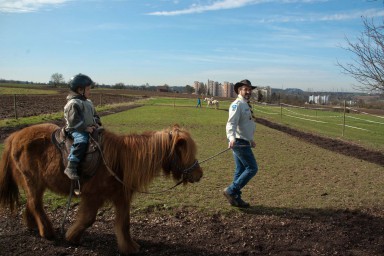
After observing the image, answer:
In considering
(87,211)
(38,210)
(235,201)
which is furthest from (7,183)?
(235,201)

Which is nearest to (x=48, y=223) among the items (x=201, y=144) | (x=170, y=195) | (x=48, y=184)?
(x=48, y=184)

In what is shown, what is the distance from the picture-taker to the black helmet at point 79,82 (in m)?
4.09

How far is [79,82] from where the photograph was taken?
4102 millimetres

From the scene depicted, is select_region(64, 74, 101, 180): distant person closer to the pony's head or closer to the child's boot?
the child's boot

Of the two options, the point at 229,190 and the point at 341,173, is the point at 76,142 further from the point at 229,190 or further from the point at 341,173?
the point at 341,173

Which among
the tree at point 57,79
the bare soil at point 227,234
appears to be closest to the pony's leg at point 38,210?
the bare soil at point 227,234

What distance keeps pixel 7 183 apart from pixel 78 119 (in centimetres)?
165

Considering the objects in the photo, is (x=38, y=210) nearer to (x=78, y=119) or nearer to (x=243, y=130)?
(x=78, y=119)

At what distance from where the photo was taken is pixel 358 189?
7051 mm

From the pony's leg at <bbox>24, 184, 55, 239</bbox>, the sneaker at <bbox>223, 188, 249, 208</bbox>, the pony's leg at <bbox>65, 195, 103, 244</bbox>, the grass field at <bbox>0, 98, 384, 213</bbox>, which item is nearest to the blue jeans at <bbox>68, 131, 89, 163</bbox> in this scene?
the pony's leg at <bbox>65, 195, 103, 244</bbox>

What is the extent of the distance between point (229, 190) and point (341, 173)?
4.44m

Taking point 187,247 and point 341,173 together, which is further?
point 341,173

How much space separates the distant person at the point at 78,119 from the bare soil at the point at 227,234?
1.13 m

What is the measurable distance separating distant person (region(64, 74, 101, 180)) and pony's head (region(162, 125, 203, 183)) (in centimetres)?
98
